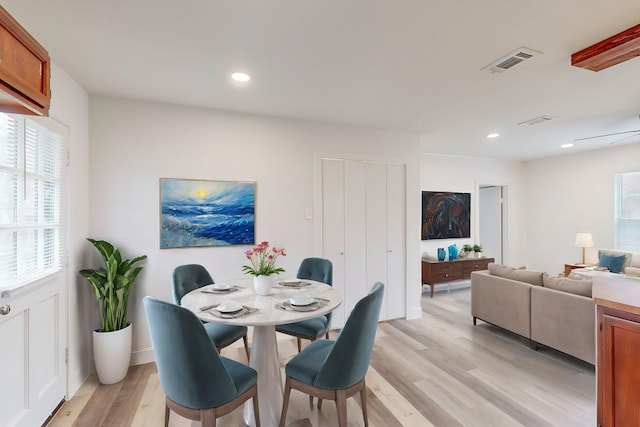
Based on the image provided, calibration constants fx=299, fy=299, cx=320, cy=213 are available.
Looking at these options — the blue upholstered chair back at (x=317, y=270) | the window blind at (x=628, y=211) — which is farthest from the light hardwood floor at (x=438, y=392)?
the window blind at (x=628, y=211)

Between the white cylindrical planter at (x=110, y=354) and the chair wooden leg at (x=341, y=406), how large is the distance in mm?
2012

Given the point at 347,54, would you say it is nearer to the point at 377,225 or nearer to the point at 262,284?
the point at 262,284

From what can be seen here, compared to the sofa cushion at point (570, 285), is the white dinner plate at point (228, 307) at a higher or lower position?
higher

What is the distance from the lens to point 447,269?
5.29 m

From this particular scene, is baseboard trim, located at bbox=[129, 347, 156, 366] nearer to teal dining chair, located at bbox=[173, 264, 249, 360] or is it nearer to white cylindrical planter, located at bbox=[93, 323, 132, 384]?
white cylindrical planter, located at bbox=[93, 323, 132, 384]

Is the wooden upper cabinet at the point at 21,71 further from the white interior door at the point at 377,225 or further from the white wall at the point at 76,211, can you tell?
the white interior door at the point at 377,225

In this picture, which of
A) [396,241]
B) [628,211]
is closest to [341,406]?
[396,241]

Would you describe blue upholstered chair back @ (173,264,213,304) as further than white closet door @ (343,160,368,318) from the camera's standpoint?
→ No

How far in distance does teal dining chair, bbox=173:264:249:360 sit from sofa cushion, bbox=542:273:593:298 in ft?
10.2

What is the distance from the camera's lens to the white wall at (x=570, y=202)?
17.0ft

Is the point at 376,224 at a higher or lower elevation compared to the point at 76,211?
lower

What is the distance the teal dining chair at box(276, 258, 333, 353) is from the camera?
2.50 meters

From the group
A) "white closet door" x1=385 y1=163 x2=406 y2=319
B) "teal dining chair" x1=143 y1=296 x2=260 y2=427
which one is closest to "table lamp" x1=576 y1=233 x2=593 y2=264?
"white closet door" x1=385 y1=163 x2=406 y2=319

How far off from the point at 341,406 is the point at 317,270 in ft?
4.80
